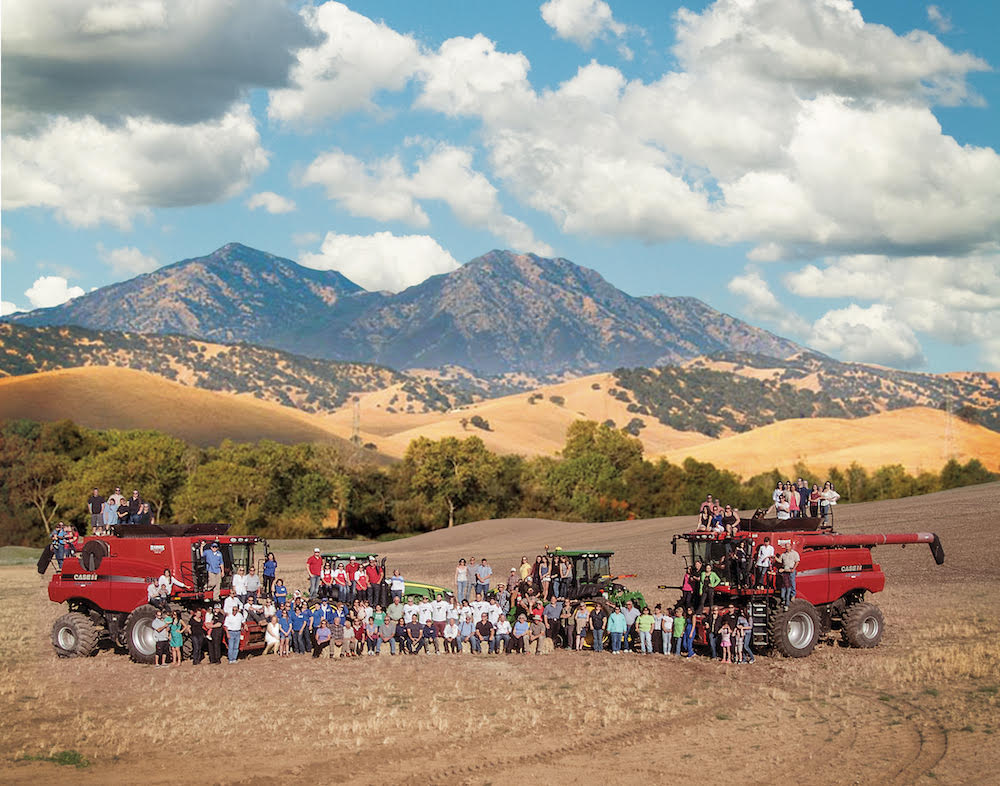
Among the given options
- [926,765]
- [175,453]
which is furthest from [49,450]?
[926,765]

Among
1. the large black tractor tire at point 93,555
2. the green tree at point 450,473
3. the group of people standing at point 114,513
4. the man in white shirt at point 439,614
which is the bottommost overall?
the man in white shirt at point 439,614

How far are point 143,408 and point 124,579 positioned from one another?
15886 cm

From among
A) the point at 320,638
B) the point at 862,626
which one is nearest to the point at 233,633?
the point at 320,638

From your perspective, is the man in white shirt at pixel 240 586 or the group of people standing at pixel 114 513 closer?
the man in white shirt at pixel 240 586

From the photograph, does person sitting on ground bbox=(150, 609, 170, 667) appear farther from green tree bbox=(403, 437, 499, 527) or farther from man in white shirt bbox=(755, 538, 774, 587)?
green tree bbox=(403, 437, 499, 527)

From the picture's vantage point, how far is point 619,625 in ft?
87.8

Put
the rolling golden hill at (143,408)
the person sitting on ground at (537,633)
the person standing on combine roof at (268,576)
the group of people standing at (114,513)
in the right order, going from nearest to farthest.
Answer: the person sitting on ground at (537,633) → the group of people standing at (114,513) → the person standing on combine roof at (268,576) → the rolling golden hill at (143,408)

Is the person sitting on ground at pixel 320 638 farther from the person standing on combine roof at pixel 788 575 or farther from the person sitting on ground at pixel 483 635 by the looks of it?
the person standing on combine roof at pixel 788 575

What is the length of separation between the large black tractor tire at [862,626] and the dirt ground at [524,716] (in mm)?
481

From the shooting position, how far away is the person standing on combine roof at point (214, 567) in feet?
87.6

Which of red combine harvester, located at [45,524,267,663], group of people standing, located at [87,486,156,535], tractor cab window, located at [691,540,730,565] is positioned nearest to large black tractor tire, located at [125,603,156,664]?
red combine harvester, located at [45,524,267,663]

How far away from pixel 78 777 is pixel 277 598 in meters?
12.2

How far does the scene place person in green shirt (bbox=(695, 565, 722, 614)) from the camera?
26.0m

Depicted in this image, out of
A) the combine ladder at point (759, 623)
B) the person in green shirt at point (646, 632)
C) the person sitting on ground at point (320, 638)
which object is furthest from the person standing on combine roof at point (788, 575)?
the person sitting on ground at point (320, 638)
